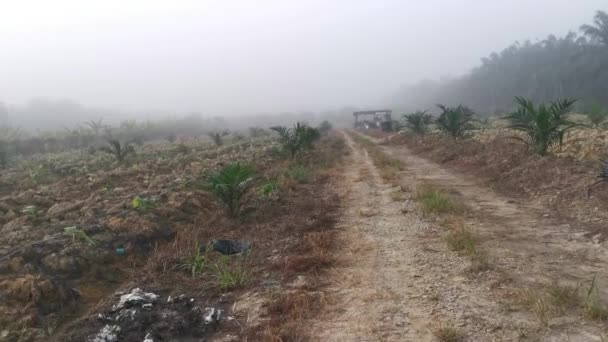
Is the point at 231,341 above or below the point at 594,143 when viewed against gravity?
below

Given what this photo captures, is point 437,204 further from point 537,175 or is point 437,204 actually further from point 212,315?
point 212,315

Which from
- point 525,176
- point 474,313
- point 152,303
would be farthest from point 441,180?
point 152,303

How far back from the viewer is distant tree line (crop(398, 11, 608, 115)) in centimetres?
3884

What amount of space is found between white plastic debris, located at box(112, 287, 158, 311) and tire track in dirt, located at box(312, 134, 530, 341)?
135cm

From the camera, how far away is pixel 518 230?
4727 millimetres

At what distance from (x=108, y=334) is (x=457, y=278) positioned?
2.60 metres

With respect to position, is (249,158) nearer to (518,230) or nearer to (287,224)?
(287,224)

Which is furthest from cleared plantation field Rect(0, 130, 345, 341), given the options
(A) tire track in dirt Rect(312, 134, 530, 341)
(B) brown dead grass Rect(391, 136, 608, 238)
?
(B) brown dead grass Rect(391, 136, 608, 238)

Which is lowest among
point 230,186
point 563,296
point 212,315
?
point 212,315

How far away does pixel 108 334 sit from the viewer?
2990 millimetres

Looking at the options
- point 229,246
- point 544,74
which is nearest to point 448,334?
point 229,246

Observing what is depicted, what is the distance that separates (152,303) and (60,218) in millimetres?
3415

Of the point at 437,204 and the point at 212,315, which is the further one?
the point at 437,204

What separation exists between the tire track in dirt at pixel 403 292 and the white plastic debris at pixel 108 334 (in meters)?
1.33
